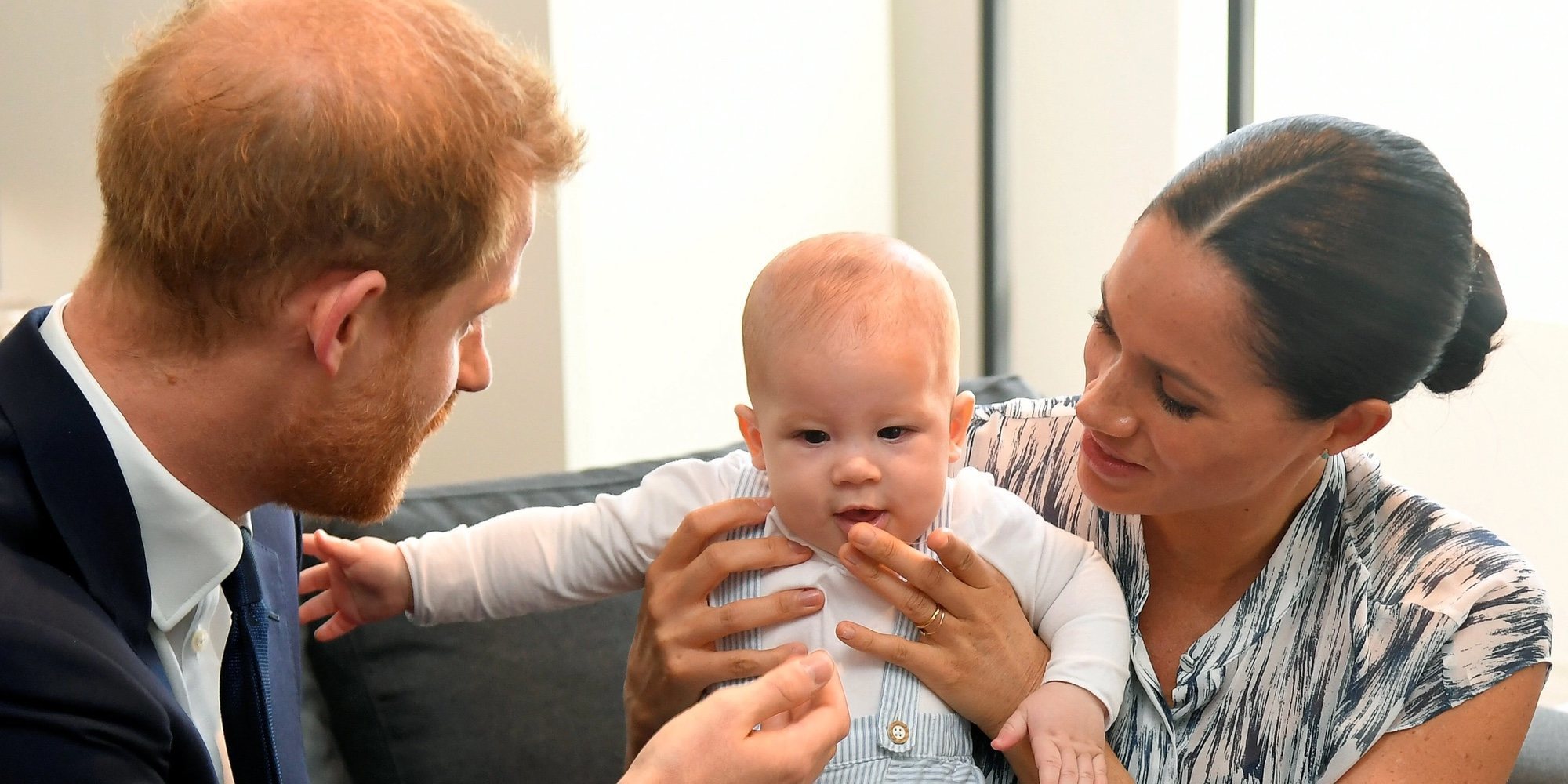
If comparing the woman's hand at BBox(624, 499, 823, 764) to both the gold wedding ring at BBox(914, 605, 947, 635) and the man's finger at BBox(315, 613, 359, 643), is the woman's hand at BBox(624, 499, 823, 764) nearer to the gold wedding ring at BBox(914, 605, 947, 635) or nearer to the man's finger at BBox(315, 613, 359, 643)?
the gold wedding ring at BBox(914, 605, 947, 635)

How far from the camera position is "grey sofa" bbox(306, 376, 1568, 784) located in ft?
6.55

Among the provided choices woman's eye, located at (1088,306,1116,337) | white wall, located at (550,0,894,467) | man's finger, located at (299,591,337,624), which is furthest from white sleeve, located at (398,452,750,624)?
white wall, located at (550,0,894,467)

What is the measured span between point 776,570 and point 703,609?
9 centimetres

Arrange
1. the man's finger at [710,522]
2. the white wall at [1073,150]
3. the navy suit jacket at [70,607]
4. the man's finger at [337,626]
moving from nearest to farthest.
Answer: the navy suit jacket at [70,607]
the man's finger at [710,522]
the man's finger at [337,626]
the white wall at [1073,150]

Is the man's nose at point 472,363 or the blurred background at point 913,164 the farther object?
the blurred background at point 913,164

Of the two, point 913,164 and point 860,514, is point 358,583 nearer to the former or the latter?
point 860,514

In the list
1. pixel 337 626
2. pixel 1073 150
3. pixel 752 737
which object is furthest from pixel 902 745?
pixel 1073 150

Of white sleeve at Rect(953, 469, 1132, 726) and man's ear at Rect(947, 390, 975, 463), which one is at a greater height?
man's ear at Rect(947, 390, 975, 463)

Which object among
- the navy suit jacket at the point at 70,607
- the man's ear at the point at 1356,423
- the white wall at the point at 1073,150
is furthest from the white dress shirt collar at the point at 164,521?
the white wall at the point at 1073,150

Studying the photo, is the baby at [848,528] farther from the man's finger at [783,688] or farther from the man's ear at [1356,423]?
the man's ear at [1356,423]

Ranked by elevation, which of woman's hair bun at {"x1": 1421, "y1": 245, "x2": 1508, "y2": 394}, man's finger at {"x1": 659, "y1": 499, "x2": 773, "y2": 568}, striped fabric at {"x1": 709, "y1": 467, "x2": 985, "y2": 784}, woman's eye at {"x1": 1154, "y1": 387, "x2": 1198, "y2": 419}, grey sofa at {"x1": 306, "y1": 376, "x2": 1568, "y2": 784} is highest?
woman's hair bun at {"x1": 1421, "y1": 245, "x2": 1508, "y2": 394}

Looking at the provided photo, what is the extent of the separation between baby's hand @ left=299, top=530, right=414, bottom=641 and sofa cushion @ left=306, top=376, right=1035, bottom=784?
25cm

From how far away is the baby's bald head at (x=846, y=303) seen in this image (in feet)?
5.00

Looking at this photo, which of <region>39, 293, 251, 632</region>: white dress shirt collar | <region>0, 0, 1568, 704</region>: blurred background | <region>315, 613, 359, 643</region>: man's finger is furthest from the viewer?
<region>0, 0, 1568, 704</region>: blurred background
